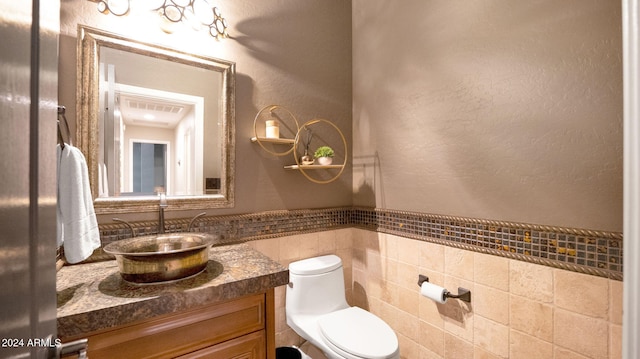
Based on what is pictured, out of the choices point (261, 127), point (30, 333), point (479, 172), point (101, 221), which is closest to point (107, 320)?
point (30, 333)

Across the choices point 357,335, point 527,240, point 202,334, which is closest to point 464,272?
point 527,240

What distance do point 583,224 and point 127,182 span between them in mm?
2003

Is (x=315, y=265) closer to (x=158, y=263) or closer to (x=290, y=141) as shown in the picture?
(x=290, y=141)

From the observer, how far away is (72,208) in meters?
1.01

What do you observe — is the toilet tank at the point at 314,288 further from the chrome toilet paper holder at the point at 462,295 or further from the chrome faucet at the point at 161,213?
the chrome faucet at the point at 161,213

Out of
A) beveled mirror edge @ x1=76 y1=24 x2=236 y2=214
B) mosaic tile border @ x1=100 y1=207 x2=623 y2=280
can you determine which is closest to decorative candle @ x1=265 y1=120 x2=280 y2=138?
beveled mirror edge @ x1=76 y1=24 x2=236 y2=214

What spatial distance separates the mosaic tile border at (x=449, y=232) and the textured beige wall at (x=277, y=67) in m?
0.07

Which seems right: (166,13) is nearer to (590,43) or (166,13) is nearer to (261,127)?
(261,127)

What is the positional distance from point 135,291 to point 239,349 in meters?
0.42

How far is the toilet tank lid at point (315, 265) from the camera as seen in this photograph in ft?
5.46

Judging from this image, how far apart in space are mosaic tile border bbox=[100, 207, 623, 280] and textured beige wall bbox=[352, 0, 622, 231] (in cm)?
5

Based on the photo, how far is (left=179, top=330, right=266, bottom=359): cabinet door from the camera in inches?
37.8

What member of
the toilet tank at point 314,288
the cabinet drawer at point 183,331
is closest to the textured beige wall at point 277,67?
the toilet tank at point 314,288

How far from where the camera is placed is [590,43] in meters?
1.05
